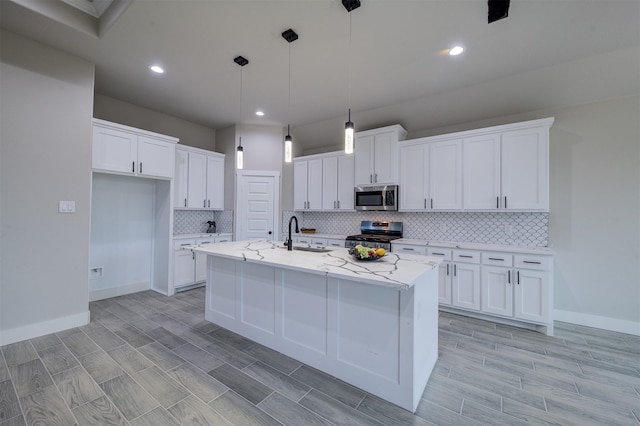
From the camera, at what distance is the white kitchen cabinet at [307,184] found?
16.5ft

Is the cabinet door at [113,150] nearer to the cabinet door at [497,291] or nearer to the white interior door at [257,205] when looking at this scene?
the white interior door at [257,205]

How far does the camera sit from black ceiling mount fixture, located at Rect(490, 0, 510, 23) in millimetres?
2014

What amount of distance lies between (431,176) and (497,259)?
1.42m

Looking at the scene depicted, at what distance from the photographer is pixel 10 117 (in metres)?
2.57

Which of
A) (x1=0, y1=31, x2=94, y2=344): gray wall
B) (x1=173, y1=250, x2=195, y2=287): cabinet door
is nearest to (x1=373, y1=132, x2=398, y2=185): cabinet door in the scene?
(x1=173, y1=250, x2=195, y2=287): cabinet door

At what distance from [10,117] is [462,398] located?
4.73m

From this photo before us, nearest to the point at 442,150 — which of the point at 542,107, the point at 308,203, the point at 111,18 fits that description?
the point at 542,107

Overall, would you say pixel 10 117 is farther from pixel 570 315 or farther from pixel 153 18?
pixel 570 315

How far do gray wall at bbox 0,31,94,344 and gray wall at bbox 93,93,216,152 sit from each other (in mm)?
1056

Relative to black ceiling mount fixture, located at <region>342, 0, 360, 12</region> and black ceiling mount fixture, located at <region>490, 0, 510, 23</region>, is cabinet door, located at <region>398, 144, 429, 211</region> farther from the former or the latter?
black ceiling mount fixture, located at <region>342, 0, 360, 12</region>

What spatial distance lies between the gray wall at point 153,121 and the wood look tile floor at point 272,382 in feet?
10.1

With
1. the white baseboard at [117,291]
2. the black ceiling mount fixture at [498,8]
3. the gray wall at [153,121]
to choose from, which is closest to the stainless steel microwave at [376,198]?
the black ceiling mount fixture at [498,8]

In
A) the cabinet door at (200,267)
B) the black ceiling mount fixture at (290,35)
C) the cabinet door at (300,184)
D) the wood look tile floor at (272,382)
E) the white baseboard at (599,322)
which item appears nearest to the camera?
the wood look tile floor at (272,382)

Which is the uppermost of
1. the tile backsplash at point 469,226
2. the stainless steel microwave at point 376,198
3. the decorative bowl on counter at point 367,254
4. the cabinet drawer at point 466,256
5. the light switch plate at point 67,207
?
the stainless steel microwave at point 376,198
